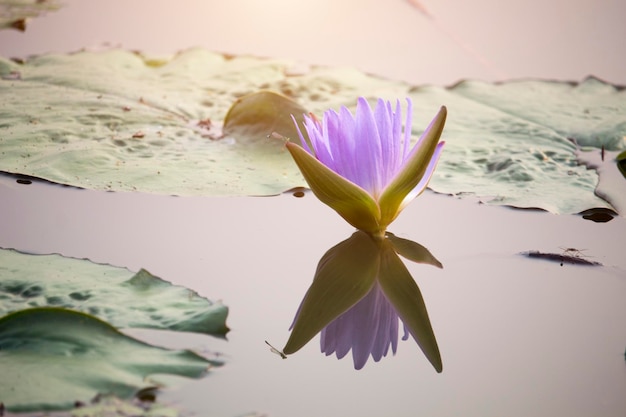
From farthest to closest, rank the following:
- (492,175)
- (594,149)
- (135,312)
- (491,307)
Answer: (594,149) < (492,175) < (491,307) < (135,312)

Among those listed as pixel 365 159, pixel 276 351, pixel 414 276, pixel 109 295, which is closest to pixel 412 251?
pixel 414 276

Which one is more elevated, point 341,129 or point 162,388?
point 341,129

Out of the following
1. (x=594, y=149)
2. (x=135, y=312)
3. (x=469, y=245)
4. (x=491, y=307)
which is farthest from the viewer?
(x=594, y=149)

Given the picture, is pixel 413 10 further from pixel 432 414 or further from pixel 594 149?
pixel 432 414

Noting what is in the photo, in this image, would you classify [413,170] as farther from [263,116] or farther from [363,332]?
[263,116]

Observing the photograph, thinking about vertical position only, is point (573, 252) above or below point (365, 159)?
Result: below

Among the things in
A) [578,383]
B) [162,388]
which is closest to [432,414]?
[578,383]
